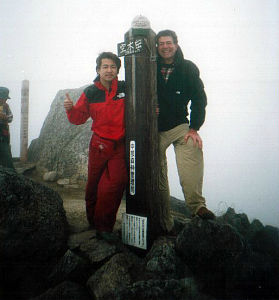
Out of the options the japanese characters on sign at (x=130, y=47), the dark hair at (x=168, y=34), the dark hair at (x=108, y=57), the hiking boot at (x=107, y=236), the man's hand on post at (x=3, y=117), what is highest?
the dark hair at (x=168, y=34)

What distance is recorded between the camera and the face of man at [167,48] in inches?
158

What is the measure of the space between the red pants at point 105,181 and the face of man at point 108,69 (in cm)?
96

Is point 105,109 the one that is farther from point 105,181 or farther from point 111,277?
point 111,277

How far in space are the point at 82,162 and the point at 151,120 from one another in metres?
5.31

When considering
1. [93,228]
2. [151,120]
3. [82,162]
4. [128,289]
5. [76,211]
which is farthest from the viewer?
[82,162]

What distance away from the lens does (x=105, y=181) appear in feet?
13.2

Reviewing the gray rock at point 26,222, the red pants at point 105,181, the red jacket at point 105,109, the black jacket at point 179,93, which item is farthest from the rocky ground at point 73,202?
the black jacket at point 179,93

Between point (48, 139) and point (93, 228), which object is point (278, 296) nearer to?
point (93, 228)

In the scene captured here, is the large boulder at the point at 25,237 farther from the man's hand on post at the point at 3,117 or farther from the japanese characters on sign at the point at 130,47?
the man's hand on post at the point at 3,117

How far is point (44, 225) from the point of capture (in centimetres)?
352

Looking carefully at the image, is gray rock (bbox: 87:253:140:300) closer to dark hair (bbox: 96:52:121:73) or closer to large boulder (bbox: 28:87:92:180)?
dark hair (bbox: 96:52:121:73)

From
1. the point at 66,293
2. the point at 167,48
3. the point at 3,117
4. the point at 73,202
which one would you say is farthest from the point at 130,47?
the point at 73,202

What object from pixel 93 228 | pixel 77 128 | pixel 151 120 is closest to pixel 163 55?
pixel 151 120

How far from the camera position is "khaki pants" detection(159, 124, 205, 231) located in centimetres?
384
